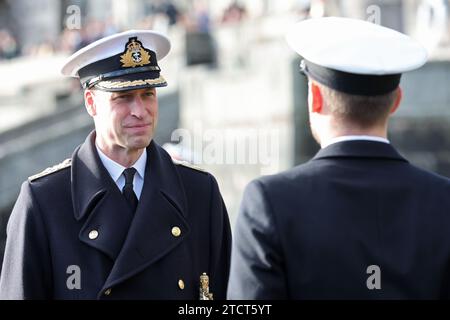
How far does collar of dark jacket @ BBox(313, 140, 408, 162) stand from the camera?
205 inches

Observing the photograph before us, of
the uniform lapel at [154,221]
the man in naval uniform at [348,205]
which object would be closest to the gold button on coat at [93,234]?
the uniform lapel at [154,221]

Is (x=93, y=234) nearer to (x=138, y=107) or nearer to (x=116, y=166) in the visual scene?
(x=116, y=166)

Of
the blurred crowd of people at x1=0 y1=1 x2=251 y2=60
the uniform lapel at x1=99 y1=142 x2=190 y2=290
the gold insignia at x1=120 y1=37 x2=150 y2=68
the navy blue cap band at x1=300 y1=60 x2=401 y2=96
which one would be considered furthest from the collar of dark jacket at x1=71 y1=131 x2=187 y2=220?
the blurred crowd of people at x1=0 y1=1 x2=251 y2=60

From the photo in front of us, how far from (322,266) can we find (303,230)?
14 centimetres

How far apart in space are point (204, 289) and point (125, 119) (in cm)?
84

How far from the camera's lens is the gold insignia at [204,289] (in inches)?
246

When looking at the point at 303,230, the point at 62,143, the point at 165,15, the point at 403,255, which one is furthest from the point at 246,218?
the point at 165,15

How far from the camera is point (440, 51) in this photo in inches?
677

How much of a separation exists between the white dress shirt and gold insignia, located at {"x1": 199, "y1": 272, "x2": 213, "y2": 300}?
1.60 ft

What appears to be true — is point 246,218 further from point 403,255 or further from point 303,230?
point 403,255

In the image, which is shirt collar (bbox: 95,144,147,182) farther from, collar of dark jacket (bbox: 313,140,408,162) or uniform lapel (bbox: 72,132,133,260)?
collar of dark jacket (bbox: 313,140,408,162)

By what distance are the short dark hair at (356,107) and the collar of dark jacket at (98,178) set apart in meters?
1.43

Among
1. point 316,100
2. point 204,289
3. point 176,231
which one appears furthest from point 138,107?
point 316,100

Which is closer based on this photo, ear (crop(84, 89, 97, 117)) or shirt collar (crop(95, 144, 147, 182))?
shirt collar (crop(95, 144, 147, 182))
